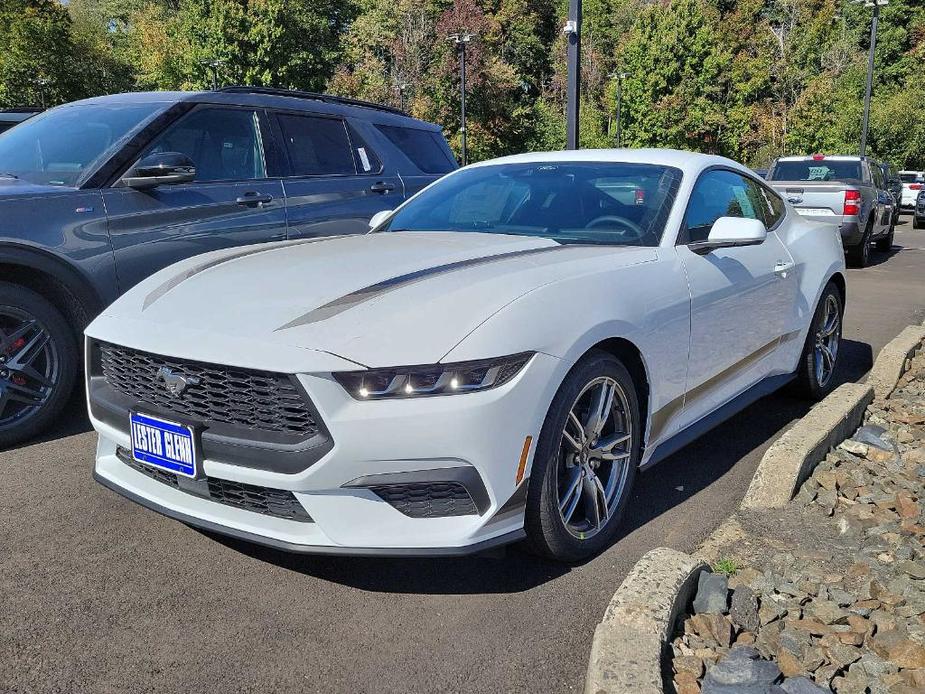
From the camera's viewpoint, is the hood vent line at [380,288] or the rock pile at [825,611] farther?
the hood vent line at [380,288]

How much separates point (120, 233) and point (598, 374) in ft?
9.49

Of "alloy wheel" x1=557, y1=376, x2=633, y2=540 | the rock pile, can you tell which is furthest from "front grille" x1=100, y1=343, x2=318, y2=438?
the rock pile

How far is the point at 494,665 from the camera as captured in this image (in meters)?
2.33

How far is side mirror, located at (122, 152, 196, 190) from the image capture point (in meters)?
4.38

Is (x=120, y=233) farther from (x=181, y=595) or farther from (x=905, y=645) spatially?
(x=905, y=645)

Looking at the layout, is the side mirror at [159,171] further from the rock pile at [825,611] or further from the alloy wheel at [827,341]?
the alloy wheel at [827,341]

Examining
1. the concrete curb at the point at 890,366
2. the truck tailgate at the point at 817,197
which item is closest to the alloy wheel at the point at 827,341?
the concrete curb at the point at 890,366

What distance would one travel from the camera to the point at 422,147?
265 inches

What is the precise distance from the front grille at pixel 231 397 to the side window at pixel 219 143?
2445 mm

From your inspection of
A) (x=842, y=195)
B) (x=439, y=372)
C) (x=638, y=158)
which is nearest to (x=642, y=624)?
(x=439, y=372)

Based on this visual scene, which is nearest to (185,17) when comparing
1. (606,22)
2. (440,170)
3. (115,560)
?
(606,22)

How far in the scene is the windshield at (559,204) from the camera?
3576 millimetres

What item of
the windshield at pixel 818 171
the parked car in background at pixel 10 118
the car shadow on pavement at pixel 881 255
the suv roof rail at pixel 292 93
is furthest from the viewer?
the windshield at pixel 818 171

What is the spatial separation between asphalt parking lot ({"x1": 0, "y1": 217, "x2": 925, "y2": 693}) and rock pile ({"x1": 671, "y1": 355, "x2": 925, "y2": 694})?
0.34 meters
